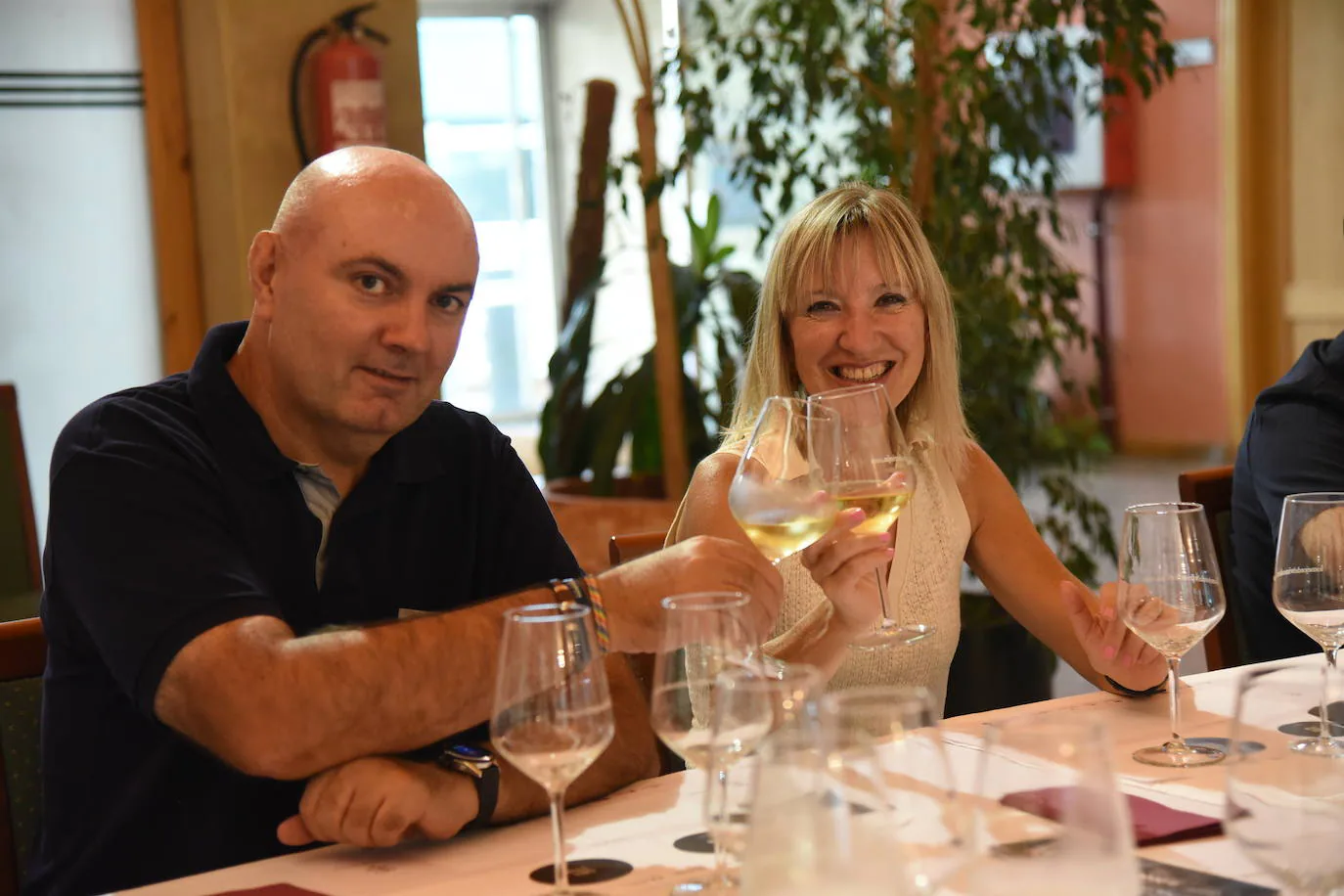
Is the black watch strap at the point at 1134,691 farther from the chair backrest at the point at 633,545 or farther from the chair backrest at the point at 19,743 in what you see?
the chair backrest at the point at 19,743

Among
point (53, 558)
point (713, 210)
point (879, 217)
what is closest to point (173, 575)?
point (53, 558)

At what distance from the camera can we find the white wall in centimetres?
392

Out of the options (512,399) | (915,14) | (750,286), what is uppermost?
(915,14)

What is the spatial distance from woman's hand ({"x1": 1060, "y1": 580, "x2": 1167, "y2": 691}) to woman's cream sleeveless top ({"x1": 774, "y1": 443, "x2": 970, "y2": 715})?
0.35m

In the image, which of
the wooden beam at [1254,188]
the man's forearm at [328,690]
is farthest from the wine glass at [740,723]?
the wooden beam at [1254,188]

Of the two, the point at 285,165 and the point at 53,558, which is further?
the point at 285,165

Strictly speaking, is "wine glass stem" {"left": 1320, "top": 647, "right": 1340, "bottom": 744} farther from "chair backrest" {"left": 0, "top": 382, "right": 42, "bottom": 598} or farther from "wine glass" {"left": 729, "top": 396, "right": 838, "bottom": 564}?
"chair backrest" {"left": 0, "top": 382, "right": 42, "bottom": 598}

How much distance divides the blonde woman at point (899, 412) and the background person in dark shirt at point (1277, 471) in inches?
14.4

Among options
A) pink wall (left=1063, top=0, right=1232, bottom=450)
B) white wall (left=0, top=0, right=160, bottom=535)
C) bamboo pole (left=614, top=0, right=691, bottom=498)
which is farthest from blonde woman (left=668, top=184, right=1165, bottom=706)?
pink wall (left=1063, top=0, right=1232, bottom=450)

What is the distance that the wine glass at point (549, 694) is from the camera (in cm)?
110

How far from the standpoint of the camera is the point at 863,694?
0.89m

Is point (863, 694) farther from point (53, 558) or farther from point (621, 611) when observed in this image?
point (53, 558)

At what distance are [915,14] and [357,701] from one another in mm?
2719

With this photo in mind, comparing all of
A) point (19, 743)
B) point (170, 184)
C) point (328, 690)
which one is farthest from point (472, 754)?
point (170, 184)
